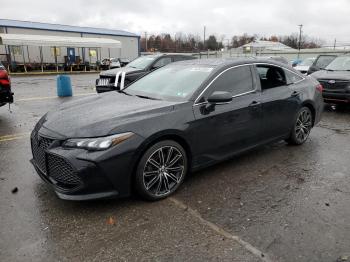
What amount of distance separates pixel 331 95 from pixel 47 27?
40890 millimetres

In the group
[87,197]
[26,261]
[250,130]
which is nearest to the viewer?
[26,261]

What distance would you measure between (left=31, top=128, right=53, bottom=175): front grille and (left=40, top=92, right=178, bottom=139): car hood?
0.26 feet

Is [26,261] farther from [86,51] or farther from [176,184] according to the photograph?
Answer: [86,51]

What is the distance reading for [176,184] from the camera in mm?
3879

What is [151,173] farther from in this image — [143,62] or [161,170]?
[143,62]

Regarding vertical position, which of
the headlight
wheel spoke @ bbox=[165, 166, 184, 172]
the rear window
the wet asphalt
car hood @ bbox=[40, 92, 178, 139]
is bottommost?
the wet asphalt

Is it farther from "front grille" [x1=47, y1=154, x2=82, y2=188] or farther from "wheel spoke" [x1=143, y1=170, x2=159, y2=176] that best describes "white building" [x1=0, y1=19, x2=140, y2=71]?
"wheel spoke" [x1=143, y1=170, x2=159, y2=176]

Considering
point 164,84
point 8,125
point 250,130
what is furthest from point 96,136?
point 8,125

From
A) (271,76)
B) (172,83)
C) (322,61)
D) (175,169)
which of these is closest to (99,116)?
(175,169)

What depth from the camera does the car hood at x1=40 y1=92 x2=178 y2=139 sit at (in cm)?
331

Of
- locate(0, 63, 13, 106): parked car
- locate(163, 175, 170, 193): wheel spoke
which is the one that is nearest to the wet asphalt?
locate(163, 175, 170, 193): wheel spoke

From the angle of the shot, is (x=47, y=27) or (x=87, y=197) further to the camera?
(x=47, y=27)

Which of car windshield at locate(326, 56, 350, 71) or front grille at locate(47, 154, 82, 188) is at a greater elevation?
car windshield at locate(326, 56, 350, 71)

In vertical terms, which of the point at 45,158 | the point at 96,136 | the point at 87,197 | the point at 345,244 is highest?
the point at 96,136
